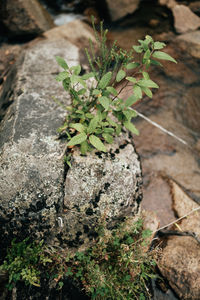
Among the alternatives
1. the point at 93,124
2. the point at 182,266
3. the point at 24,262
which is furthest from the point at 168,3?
the point at 24,262

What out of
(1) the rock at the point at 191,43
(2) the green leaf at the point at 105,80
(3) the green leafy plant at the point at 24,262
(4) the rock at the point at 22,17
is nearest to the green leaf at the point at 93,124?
(2) the green leaf at the point at 105,80

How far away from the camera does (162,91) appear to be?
15.3 ft

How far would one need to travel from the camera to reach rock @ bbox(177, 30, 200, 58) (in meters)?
5.05

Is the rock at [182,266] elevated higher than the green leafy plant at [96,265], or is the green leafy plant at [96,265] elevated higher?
the green leafy plant at [96,265]

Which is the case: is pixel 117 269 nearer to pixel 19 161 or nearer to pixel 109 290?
pixel 109 290

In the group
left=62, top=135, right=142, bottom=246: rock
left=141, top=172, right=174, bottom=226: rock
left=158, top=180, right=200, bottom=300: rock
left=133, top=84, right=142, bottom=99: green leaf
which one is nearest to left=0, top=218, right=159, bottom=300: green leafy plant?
left=62, top=135, right=142, bottom=246: rock

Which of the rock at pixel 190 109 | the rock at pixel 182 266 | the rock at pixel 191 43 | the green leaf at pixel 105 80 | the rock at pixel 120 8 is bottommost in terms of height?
the rock at pixel 182 266

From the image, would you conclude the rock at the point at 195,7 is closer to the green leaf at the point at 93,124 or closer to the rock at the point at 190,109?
the rock at the point at 190,109

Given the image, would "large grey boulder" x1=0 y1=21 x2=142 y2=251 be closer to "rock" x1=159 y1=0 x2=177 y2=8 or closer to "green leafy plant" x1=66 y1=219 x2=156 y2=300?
"green leafy plant" x1=66 y1=219 x2=156 y2=300

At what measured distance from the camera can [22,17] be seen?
5.04 m

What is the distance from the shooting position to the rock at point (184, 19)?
19.0 ft

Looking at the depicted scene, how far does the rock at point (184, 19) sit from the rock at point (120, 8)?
104 cm

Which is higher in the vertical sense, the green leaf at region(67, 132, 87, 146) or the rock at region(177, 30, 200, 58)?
the green leaf at region(67, 132, 87, 146)

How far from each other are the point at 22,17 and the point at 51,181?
163 inches
